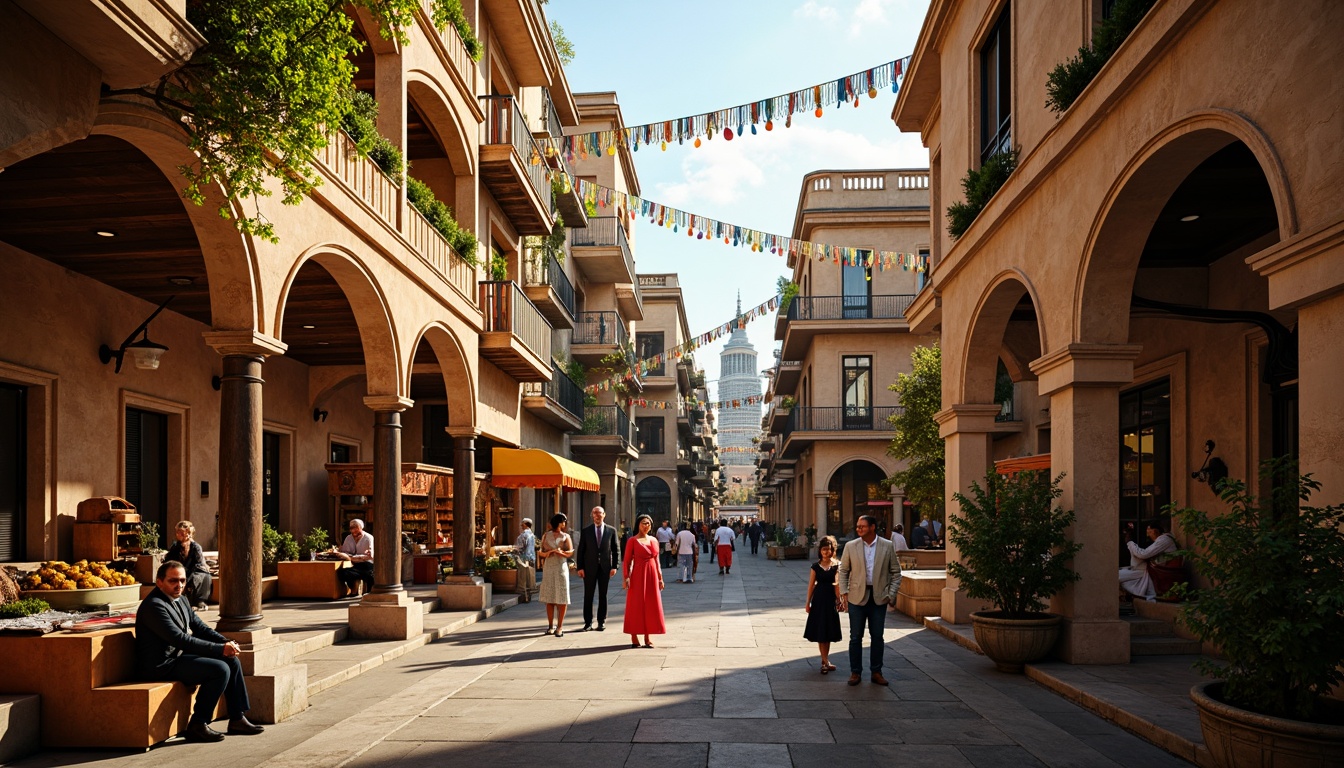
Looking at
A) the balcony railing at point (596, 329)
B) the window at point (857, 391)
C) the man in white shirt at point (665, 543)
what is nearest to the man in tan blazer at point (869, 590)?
the man in white shirt at point (665, 543)

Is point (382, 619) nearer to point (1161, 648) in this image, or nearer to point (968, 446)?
point (968, 446)

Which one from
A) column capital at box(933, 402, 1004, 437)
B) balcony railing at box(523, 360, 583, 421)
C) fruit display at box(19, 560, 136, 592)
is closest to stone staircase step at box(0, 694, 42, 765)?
fruit display at box(19, 560, 136, 592)

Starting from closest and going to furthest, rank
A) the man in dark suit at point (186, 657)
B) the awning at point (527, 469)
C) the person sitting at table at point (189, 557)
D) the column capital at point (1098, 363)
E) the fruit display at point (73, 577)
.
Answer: the man in dark suit at point (186, 657), the column capital at point (1098, 363), the fruit display at point (73, 577), the person sitting at table at point (189, 557), the awning at point (527, 469)

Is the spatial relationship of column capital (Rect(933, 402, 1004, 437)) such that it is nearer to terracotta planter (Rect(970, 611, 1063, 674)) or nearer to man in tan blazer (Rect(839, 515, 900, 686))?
terracotta planter (Rect(970, 611, 1063, 674))

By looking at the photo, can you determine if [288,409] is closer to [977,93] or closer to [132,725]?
[132,725]

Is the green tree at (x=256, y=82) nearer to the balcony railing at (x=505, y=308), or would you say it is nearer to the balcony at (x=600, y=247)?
the balcony railing at (x=505, y=308)

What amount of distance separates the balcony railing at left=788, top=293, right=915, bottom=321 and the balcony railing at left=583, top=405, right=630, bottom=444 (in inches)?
296

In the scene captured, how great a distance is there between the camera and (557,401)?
91.5 feet

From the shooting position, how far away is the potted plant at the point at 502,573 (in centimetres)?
1922

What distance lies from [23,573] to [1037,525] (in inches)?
427

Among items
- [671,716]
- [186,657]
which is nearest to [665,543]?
[671,716]

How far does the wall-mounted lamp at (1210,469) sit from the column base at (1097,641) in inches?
128

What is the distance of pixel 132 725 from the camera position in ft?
23.8

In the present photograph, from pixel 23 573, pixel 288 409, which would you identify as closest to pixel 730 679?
pixel 23 573
